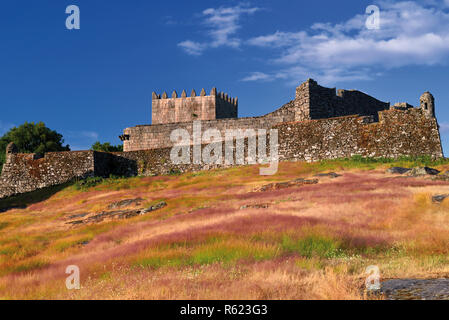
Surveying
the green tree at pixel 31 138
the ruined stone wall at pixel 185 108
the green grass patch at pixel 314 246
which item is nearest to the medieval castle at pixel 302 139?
the ruined stone wall at pixel 185 108

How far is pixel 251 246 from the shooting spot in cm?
1070

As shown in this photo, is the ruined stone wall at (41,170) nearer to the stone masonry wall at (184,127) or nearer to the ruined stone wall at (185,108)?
the stone masonry wall at (184,127)

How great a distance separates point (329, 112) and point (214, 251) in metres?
32.7

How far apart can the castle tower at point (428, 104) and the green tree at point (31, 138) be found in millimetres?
61945

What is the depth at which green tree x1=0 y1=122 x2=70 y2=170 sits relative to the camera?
237 feet

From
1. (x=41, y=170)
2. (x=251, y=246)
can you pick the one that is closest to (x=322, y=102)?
(x=41, y=170)

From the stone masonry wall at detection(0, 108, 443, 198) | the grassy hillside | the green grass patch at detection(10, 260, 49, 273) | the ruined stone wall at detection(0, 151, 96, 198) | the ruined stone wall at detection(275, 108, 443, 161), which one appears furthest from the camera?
the ruined stone wall at detection(0, 151, 96, 198)

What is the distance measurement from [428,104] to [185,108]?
37428mm

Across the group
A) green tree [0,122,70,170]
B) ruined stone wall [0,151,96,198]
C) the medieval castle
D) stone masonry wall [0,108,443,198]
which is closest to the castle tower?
the medieval castle

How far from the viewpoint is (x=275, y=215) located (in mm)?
14461

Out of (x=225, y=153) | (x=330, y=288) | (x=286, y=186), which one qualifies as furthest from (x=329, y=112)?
(x=330, y=288)

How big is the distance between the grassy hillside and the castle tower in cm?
985

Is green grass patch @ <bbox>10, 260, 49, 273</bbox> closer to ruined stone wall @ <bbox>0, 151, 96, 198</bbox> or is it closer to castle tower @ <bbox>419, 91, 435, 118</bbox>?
castle tower @ <bbox>419, 91, 435, 118</bbox>

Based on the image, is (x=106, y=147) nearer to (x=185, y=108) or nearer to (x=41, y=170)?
(x=185, y=108)
